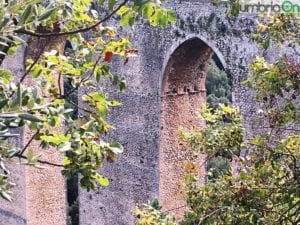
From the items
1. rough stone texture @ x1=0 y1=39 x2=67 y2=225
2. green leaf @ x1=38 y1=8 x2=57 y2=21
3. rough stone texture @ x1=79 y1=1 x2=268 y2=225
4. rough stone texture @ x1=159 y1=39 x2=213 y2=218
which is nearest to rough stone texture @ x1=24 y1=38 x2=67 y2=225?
rough stone texture @ x1=0 y1=39 x2=67 y2=225

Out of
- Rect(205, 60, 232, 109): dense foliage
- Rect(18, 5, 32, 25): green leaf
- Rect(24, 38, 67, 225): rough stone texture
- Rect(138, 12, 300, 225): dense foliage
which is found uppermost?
Rect(18, 5, 32, 25): green leaf

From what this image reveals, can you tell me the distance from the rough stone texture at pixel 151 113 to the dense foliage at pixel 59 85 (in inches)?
180

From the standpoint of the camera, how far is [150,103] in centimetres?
816

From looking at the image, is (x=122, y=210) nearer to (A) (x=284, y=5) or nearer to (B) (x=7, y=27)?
(A) (x=284, y=5)

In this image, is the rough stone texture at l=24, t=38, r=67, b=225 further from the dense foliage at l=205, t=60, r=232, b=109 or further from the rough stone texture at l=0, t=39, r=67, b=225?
the dense foliage at l=205, t=60, r=232, b=109

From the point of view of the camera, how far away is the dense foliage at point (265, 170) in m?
3.23

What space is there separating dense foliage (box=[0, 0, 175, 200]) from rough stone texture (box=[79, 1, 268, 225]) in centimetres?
457

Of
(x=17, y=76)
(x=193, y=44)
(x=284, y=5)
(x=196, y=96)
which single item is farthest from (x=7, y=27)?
(x=17, y=76)

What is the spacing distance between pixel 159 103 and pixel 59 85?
5561mm

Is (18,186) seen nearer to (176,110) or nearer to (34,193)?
(34,193)

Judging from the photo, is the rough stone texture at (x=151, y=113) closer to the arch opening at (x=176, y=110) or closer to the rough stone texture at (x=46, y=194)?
the arch opening at (x=176, y=110)

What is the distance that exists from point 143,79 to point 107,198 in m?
1.75

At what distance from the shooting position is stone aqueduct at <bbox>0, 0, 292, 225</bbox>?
23.9 ft

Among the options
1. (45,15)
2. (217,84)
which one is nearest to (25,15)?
(45,15)
